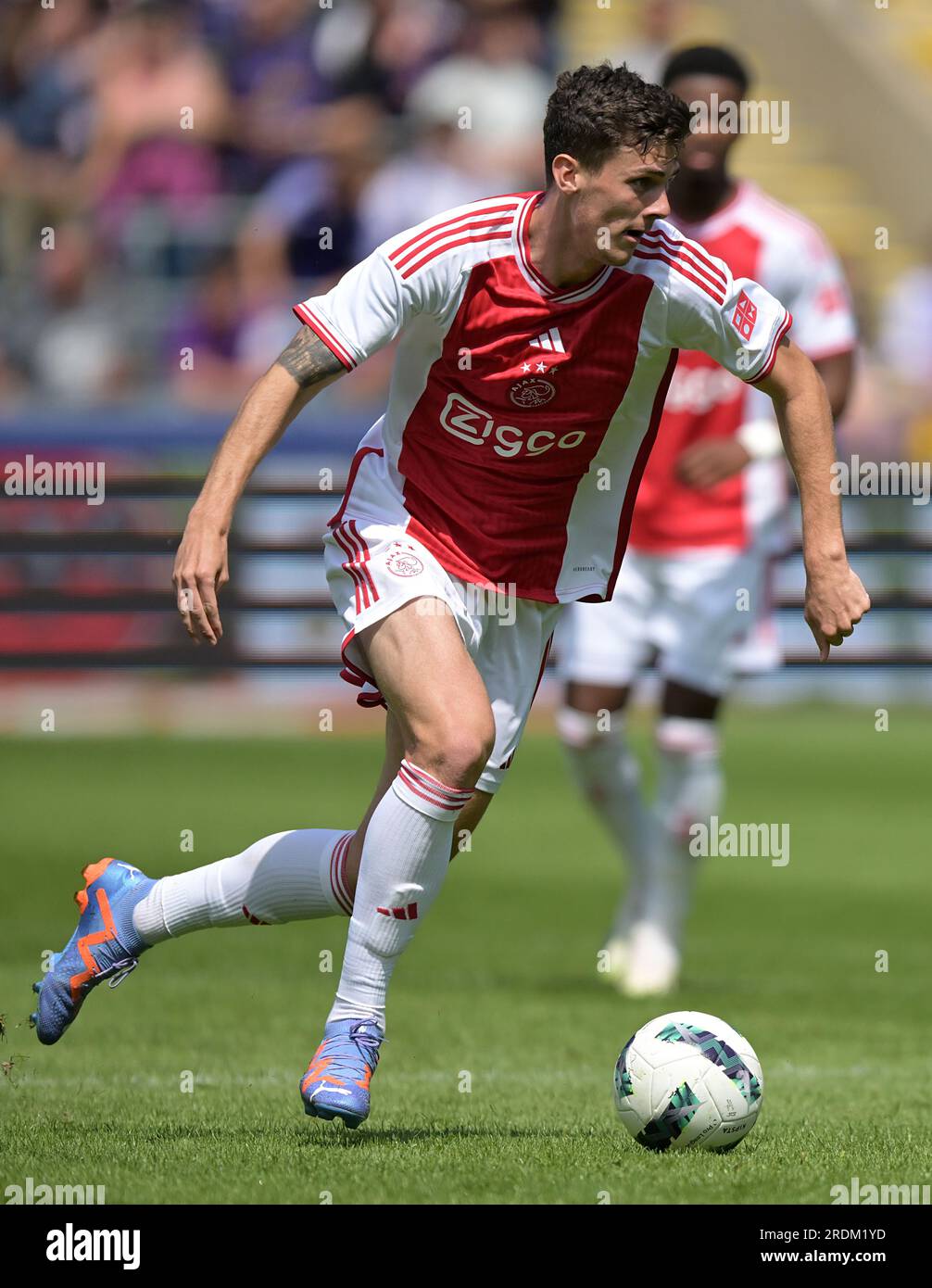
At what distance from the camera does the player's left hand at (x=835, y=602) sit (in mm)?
4820

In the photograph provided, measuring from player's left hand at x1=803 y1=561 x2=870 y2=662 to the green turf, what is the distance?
1.11m

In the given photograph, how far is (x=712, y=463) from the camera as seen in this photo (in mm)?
7285

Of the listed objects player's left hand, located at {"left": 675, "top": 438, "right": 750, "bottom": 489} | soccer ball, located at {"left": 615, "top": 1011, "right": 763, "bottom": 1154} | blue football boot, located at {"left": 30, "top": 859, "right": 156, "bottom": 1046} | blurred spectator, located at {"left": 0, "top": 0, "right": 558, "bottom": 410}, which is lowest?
soccer ball, located at {"left": 615, "top": 1011, "right": 763, "bottom": 1154}

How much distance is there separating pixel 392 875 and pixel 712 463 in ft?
9.15

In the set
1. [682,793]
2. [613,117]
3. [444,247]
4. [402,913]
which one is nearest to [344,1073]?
[402,913]

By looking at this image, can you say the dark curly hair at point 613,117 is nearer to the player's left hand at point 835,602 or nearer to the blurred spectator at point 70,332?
the player's left hand at point 835,602

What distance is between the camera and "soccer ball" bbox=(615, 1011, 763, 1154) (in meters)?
4.70

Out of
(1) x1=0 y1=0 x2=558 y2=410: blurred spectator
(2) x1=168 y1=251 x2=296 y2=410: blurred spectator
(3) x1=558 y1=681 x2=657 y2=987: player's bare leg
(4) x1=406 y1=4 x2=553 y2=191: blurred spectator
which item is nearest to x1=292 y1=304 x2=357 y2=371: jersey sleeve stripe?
(3) x1=558 y1=681 x2=657 y2=987: player's bare leg

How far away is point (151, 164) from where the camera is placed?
16.0m

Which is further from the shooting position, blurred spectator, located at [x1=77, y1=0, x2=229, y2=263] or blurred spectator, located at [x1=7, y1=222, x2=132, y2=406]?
blurred spectator, located at [x1=77, y1=0, x2=229, y2=263]

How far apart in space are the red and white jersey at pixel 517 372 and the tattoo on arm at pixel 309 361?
0.07 feet

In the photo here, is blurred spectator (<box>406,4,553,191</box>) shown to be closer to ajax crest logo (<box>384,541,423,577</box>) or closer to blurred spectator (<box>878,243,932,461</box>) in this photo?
blurred spectator (<box>878,243,932,461</box>)

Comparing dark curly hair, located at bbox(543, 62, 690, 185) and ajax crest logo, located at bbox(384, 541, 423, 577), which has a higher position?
dark curly hair, located at bbox(543, 62, 690, 185)

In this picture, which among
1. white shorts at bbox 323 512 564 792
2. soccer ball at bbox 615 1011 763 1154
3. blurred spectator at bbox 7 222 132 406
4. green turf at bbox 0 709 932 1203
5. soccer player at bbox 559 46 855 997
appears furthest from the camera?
blurred spectator at bbox 7 222 132 406
